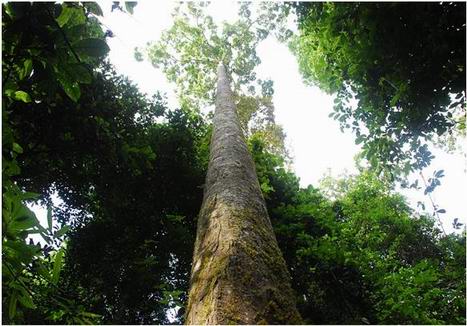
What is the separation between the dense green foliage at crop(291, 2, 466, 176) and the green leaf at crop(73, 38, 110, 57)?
8.15ft

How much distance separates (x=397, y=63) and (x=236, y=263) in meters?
2.77

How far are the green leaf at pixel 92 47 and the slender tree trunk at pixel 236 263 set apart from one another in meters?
1.58

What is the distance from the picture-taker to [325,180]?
66.9 feet

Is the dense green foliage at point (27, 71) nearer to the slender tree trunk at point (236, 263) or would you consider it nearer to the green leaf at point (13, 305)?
the green leaf at point (13, 305)

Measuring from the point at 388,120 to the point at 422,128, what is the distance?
42 centimetres

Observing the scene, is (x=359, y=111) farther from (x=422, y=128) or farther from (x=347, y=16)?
(x=347, y=16)

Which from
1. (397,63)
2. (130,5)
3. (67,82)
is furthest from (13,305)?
(397,63)

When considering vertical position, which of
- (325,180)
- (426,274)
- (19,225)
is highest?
(325,180)

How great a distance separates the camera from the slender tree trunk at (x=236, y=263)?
217cm

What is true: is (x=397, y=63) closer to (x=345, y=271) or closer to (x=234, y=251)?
(x=234, y=251)

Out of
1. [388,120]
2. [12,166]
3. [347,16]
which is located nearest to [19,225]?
[12,166]

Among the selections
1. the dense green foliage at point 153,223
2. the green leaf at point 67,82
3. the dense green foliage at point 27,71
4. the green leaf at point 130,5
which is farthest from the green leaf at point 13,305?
the dense green foliage at point 153,223

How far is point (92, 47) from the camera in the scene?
7.09ft

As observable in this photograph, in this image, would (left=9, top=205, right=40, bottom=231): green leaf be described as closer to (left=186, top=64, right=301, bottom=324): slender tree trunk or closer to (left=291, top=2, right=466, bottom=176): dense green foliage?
(left=186, top=64, right=301, bottom=324): slender tree trunk
